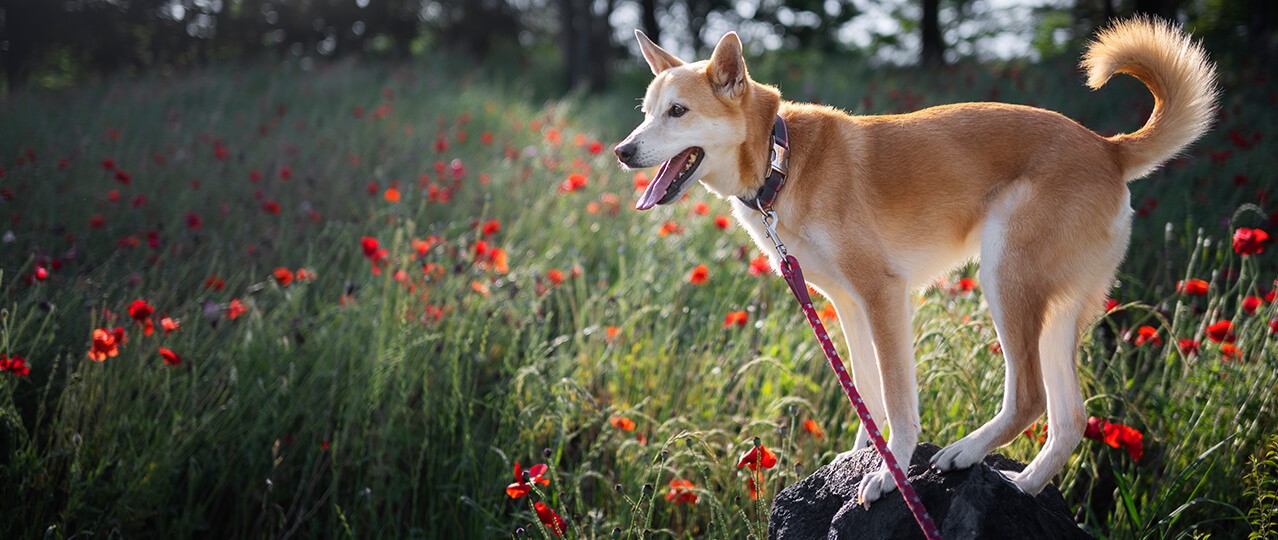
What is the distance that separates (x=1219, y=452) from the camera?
9.43 feet

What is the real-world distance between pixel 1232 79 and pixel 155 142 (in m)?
13.0

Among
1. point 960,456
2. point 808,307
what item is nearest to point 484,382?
point 808,307

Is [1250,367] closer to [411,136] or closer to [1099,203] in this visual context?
[1099,203]

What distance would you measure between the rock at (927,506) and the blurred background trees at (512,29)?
11.9 m

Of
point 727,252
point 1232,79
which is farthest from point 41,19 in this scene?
point 1232,79

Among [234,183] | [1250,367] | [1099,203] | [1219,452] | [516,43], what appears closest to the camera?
[1099,203]

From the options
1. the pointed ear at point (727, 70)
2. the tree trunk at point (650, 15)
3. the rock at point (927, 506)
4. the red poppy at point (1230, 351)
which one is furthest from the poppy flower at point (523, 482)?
the tree trunk at point (650, 15)

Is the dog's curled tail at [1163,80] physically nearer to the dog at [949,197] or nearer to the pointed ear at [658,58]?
the dog at [949,197]

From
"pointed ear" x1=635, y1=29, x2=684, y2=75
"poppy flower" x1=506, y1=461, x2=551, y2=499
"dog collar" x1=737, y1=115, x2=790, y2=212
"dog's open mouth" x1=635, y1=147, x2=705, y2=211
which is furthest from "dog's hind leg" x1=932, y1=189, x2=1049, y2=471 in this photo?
"pointed ear" x1=635, y1=29, x2=684, y2=75

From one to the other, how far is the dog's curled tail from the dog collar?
1.02 meters

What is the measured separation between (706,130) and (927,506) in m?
1.41

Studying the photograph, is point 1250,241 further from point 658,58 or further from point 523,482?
point 523,482

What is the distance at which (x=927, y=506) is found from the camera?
7.86 ft

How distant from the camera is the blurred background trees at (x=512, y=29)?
13.9 meters
